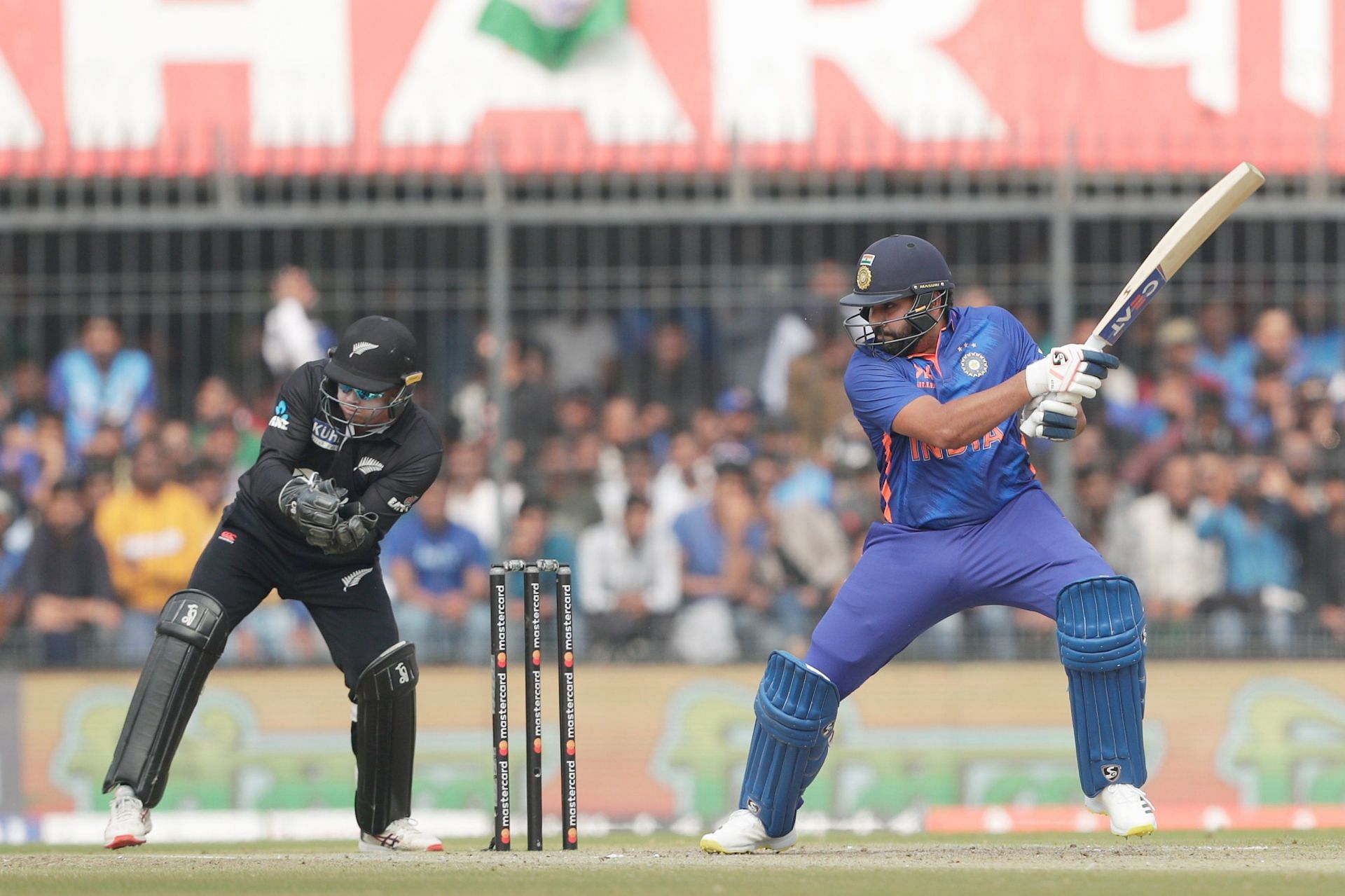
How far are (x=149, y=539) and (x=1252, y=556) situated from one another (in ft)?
19.0

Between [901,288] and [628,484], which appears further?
[628,484]

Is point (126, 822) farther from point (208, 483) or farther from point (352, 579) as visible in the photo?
point (208, 483)

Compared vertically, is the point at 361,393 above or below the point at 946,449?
above

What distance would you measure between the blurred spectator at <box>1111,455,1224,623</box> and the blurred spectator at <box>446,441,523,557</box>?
3.20m

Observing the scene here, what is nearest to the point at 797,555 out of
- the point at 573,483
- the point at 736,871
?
the point at 573,483

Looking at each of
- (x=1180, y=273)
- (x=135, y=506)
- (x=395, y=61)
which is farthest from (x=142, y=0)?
(x=1180, y=273)

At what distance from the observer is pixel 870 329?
6797 millimetres

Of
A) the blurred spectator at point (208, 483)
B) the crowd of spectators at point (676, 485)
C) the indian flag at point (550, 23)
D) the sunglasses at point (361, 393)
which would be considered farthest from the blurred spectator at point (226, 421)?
the sunglasses at point (361, 393)

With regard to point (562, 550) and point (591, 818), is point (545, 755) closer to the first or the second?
point (591, 818)

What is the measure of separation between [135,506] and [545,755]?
255 cm

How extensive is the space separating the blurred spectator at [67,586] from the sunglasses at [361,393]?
410 centimetres

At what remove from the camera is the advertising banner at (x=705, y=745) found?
10516mm

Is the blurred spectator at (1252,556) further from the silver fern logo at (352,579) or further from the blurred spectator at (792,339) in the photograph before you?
the silver fern logo at (352,579)

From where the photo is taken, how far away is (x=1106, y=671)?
6367 mm
